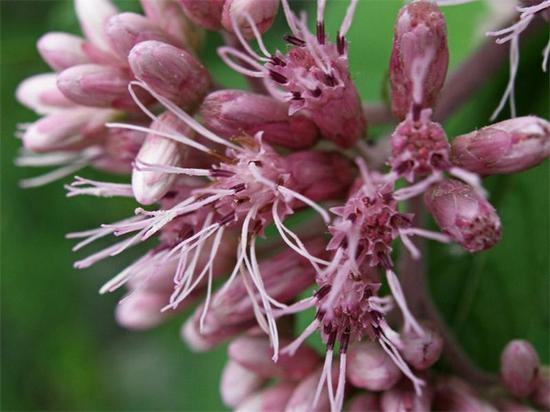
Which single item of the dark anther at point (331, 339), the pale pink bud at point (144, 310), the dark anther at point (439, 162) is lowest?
the pale pink bud at point (144, 310)

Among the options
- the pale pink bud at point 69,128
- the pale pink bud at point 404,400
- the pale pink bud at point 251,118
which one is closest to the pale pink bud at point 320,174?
the pale pink bud at point 251,118

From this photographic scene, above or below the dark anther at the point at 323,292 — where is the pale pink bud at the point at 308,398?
below

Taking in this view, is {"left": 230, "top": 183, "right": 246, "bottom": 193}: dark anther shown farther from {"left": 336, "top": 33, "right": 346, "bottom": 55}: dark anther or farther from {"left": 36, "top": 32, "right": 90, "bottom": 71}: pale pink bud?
{"left": 36, "top": 32, "right": 90, "bottom": 71}: pale pink bud

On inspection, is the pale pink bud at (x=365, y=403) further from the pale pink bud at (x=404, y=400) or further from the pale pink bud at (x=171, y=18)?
the pale pink bud at (x=171, y=18)

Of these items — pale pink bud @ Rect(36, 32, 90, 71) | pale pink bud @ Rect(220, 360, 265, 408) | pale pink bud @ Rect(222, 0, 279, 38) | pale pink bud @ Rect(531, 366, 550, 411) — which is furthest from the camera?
pale pink bud @ Rect(220, 360, 265, 408)

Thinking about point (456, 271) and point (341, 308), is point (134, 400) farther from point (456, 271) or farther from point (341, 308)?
point (341, 308)

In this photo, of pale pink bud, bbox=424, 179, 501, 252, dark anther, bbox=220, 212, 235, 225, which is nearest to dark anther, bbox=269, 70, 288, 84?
dark anther, bbox=220, 212, 235, 225

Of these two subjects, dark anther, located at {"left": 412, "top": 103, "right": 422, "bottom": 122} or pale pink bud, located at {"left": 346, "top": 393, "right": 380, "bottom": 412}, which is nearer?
dark anther, located at {"left": 412, "top": 103, "right": 422, "bottom": 122}
